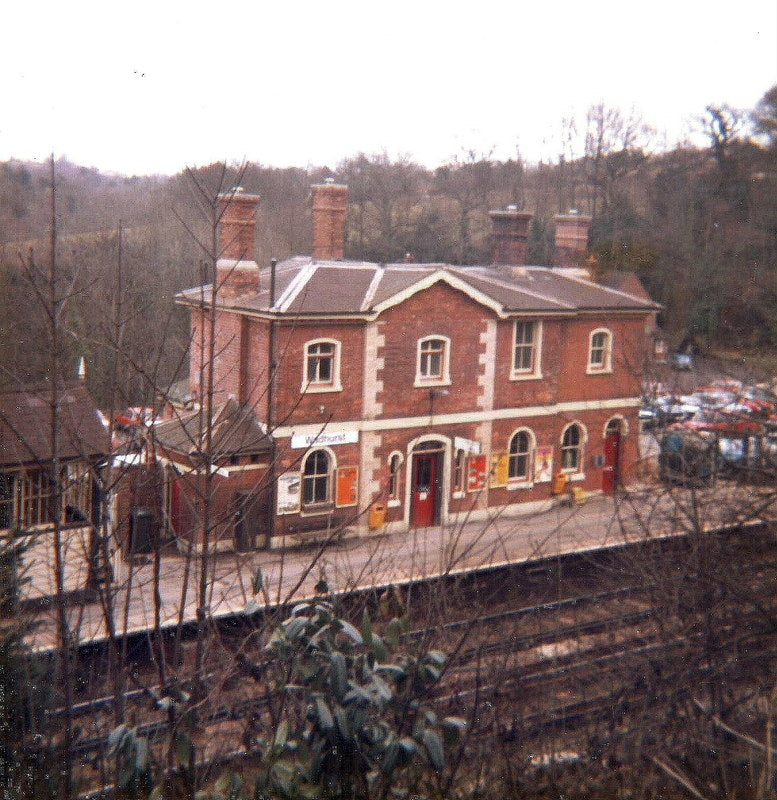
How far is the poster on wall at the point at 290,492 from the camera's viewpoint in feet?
55.0

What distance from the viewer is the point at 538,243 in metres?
36.6

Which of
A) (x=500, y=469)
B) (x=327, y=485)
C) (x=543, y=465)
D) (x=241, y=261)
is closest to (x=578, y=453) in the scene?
(x=543, y=465)

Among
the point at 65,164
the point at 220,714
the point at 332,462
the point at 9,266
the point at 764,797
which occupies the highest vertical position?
the point at 65,164

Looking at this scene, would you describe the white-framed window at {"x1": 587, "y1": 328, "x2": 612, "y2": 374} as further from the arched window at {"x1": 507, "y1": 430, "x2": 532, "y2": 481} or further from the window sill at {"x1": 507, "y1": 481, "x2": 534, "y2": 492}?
the window sill at {"x1": 507, "y1": 481, "x2": 534, "y2": 492}

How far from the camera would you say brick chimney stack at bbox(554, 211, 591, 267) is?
26.2m

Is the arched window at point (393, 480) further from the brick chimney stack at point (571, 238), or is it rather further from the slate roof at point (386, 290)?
the brick chimney stack at point (571, 238)

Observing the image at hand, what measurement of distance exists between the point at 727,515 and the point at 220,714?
572cm

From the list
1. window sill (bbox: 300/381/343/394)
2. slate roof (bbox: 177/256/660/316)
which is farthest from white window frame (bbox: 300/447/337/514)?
slate roof (bbox: 177/256/660/316)

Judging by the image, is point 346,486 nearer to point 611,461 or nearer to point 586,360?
point 586,360

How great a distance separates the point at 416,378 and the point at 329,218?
4470 millimetres

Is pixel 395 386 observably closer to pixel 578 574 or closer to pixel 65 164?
pixel 578 574

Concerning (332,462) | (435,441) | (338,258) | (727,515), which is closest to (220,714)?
(727,515)

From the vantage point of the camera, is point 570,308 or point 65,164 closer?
point 65,164

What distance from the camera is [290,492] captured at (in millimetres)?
17078
